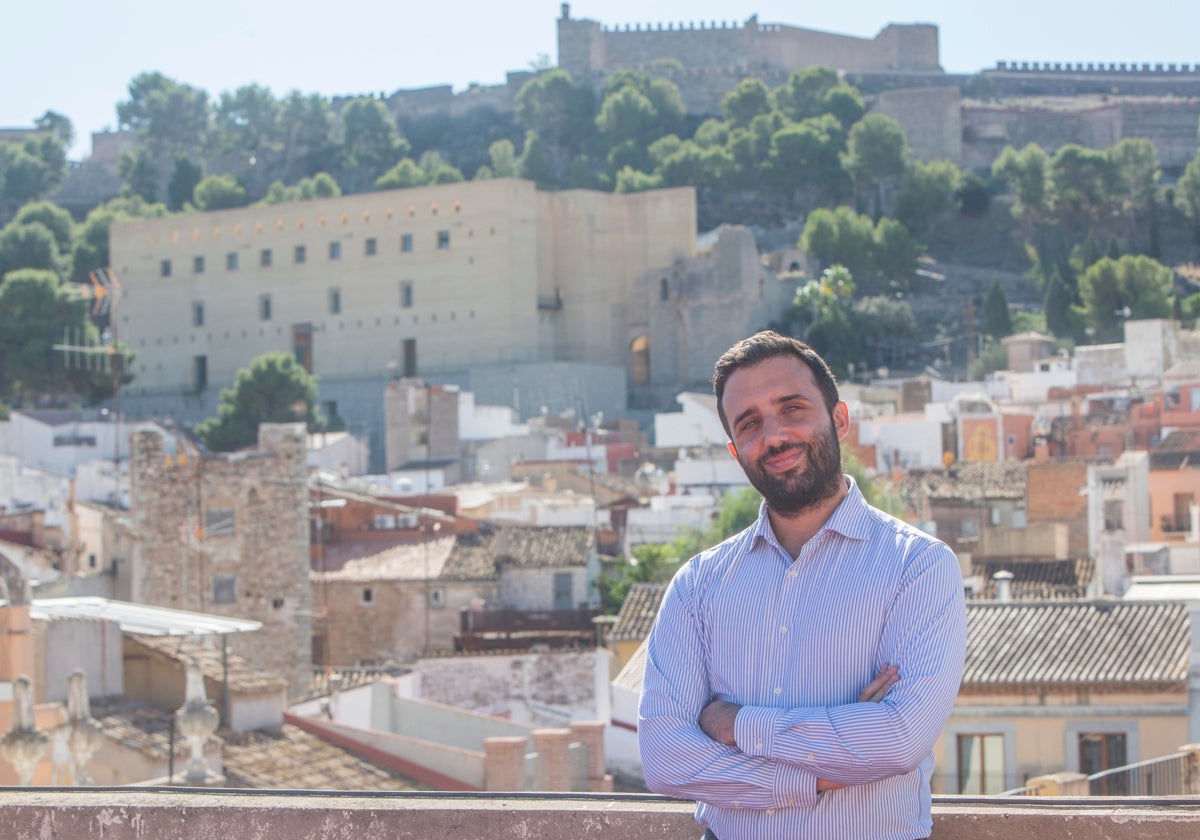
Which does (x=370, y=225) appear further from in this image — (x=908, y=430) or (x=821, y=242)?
(x=908, y=430)

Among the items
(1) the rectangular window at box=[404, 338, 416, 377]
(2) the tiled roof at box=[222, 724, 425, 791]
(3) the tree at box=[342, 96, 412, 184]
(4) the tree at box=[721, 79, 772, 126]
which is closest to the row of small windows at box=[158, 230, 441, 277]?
(1) the rectangular window at box=[404, 338, 416, 377]

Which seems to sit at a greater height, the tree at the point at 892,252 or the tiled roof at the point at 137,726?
the tree at the point at 892,252

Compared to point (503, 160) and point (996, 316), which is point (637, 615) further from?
point (503, 160)

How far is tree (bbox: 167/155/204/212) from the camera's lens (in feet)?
285

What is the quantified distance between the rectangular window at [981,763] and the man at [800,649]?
8250 mm

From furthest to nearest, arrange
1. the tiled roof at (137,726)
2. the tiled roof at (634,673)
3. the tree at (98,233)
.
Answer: the tree at (98,233) → the tiled roof at (137,726) → the tiled roof at (634,673)

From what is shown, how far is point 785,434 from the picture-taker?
3.62 metres

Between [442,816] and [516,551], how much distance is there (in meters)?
21.8

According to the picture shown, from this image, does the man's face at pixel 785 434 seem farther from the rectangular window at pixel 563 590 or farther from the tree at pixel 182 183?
the tree at pixel 182 183

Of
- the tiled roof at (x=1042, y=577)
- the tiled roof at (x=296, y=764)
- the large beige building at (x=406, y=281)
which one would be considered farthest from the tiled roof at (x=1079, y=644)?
the large beige building at (x=406, y=281)

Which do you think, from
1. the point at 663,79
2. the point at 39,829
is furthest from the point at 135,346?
the point at 39,829

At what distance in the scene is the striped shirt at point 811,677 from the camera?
3.38m

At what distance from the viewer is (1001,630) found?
41.3 feet

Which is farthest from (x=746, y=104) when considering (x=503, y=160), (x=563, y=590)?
(x=563, y=590)
